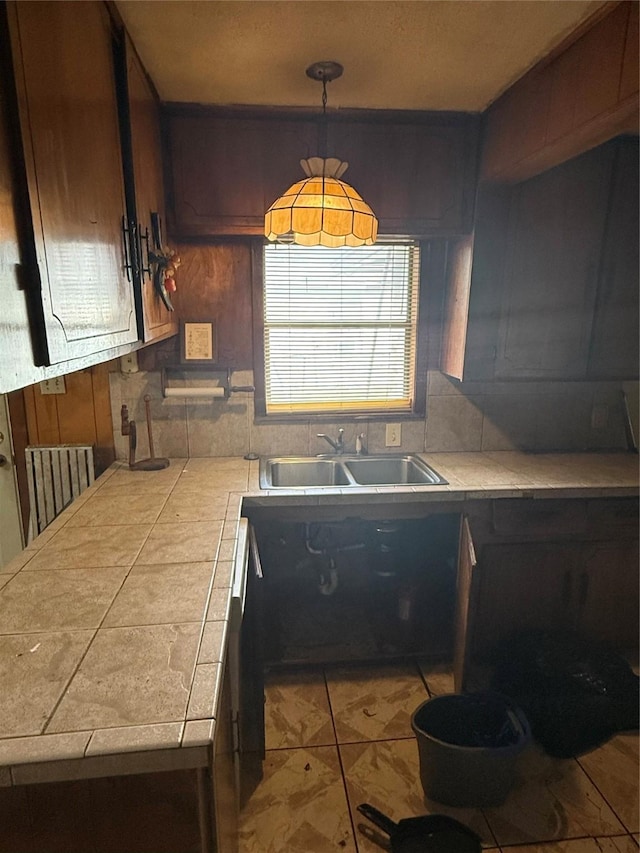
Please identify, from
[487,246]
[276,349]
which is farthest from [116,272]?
[487,246]

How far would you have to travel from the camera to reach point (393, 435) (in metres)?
2.45

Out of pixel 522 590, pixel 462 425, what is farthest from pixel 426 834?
pixel 462 425

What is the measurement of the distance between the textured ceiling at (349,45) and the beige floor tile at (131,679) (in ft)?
5.33

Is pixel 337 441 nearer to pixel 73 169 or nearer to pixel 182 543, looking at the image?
pixel 182 543

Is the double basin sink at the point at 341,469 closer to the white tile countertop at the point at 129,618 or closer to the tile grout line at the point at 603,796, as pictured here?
the white tile countertop at the point at 129,618

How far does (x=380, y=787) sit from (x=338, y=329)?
187cm

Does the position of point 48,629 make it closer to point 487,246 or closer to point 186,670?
point 186,670

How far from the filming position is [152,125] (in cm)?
174

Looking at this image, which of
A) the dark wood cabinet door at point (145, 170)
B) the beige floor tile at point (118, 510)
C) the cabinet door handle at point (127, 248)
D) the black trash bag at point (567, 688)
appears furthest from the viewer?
the black trash bag at point (567, 688)

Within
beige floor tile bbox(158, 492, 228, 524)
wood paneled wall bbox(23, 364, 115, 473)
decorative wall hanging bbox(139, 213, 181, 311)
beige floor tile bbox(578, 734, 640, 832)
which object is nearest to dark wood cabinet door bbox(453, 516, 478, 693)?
beige floor tile bbox(578, 734, 640, 832)

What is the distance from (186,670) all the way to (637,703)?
191 centimetres

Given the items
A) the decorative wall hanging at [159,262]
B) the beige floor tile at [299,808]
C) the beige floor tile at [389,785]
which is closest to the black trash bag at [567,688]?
the beige floor tile at [389,785]

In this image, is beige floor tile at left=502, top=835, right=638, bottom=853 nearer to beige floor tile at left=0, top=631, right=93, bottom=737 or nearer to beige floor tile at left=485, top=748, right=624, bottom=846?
beige floor tile at left=485, top=748, right=624, bottom=846

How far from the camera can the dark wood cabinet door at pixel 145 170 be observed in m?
→ 1.38
